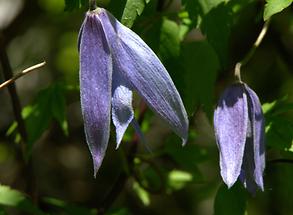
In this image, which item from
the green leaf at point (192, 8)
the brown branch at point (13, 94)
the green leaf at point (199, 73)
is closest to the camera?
the green leaf at point (192, 8)

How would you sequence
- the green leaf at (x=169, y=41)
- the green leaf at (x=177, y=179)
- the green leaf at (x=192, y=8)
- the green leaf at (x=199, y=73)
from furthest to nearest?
the green leaf at (x=177, y=179) → the green leaf at (x=199, y=73) → the green leaf at (x=169, y=41) → the green leaf at (x=192, y=8)

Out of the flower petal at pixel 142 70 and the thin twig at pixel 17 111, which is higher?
the flower petal at pixel 142 70

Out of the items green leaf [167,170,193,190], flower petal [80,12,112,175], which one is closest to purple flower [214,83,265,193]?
flower petal [80,12,112,175]

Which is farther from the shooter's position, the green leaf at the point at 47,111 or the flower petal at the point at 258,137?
the green leaf at the point at 47,111

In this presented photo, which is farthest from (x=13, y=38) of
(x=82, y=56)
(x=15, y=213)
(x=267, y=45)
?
(x=82, y=56)

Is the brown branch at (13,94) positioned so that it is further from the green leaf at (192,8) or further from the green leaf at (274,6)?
the green leaf at (274,6)

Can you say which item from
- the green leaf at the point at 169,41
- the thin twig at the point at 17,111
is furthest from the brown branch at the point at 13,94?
the green leaf at the point at 169,41

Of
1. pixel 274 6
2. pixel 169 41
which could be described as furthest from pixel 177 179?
pixel 274 6

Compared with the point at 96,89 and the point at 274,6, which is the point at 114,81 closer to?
the point at 96,89
